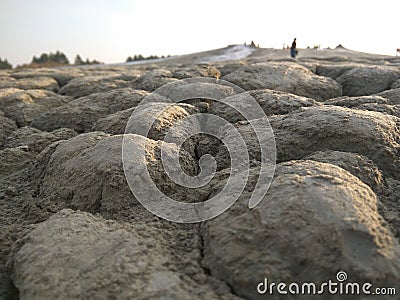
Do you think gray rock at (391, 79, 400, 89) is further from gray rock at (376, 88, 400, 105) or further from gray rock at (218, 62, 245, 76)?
gray rock at (218, 62, 245, 76)

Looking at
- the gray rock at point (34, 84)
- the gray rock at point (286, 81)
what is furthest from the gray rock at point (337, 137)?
the gray rock at point (34, 84)

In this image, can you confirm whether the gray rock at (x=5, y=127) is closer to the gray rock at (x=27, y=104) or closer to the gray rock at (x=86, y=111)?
the gray rock at (x=27, y=104)

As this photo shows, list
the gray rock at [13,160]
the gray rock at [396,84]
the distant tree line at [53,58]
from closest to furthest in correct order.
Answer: the gray rock at [13,160] → the gray rock at [396,84] → the distant tree line at [53,58]

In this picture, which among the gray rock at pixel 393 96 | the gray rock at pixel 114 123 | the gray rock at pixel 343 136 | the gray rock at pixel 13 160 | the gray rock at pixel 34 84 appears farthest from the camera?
the gray rock at pixel 34 84

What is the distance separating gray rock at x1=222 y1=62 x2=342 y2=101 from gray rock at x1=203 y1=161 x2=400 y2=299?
252 cm

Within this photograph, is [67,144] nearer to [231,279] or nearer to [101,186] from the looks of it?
[101,186]

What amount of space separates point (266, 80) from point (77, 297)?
3.38 m

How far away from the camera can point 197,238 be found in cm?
176

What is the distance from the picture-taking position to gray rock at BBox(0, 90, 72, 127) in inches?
158

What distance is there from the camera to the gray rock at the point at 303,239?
56.1 inches

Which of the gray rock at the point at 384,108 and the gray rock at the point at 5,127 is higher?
the gray rock at the point at 384,108

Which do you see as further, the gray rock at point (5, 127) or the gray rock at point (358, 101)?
the gray rock at point (5, 127)

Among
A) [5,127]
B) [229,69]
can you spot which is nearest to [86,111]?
[5,127]

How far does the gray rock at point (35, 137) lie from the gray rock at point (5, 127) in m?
0.06
